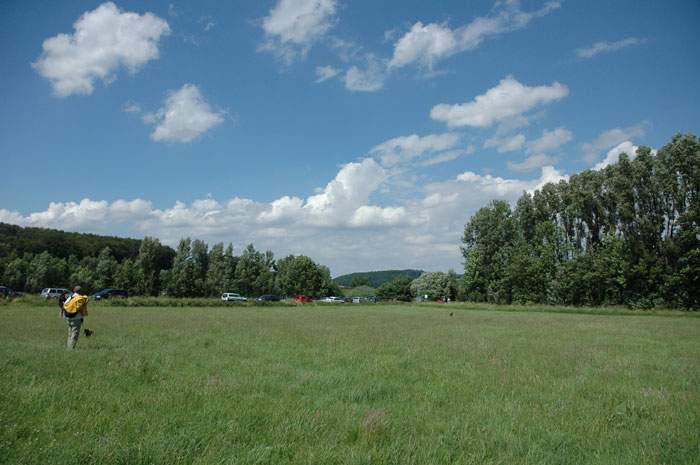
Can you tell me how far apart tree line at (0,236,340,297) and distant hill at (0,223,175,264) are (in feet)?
10.5

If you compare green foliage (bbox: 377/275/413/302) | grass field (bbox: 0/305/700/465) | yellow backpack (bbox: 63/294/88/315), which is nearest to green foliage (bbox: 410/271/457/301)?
green foliage (bbox: 377/275/413/302)

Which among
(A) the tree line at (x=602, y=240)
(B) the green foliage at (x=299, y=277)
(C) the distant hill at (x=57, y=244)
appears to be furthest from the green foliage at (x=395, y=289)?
(C) the distant hill at (x=57, y=244)

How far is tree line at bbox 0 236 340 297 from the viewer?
88062 mm

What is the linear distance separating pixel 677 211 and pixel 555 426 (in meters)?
61.4

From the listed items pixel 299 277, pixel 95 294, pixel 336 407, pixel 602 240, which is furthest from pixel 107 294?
pixel 602 240

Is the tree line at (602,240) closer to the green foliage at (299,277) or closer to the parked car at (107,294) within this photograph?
the green foliage at (299,277)

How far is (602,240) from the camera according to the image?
6575 cm

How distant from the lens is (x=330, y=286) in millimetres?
133750

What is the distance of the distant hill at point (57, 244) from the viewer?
100438mm

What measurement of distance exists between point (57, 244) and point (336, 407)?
122 m

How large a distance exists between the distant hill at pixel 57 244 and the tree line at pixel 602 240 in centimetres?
7590

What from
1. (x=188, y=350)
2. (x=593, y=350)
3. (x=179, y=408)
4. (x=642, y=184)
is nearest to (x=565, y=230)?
(x=642, y=184)

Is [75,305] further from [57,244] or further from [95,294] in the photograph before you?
[57,244]

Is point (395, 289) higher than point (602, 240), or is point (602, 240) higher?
point (602, 240)
